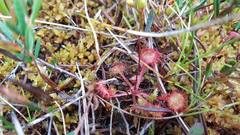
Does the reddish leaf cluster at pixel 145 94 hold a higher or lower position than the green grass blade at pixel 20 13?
lower

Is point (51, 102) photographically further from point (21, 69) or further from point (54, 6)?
point (54, 6)

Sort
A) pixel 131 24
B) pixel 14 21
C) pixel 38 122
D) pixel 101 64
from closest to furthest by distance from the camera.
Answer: pixel 14 21, pixel 38 122, pixel 101 64, pixel 131 24

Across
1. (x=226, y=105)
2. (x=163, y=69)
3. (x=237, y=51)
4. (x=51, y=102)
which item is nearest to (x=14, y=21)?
(x=51, y=102)

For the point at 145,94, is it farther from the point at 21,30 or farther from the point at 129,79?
the point at 21,30

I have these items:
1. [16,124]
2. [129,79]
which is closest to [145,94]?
[129,79]

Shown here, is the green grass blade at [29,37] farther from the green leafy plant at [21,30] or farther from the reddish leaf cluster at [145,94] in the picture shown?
the reddish leaf cluster at [145,94]

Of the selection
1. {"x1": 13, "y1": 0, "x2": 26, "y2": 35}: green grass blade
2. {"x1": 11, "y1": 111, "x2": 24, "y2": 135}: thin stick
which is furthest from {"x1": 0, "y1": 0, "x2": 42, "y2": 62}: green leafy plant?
{"x1": 11, "y1": 111, "x2": 24, "y2": 135}: thin stick

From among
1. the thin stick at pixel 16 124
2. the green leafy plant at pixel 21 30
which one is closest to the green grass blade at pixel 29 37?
the green leafy plant at pixel 21 30
